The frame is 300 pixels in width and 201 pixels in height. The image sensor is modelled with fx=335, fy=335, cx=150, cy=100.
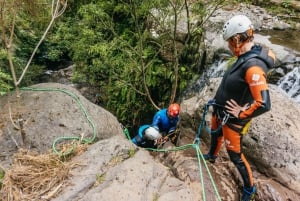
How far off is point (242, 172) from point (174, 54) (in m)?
4.04

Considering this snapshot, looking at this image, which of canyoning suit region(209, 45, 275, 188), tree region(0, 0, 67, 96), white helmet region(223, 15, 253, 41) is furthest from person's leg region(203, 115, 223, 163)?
tree region(0, 0, 67, 96)

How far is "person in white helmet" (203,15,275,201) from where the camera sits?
3289mm

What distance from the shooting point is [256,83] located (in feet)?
10.7

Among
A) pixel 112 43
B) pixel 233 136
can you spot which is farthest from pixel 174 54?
pixel 233 136

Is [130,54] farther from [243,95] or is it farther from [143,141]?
[243,95]

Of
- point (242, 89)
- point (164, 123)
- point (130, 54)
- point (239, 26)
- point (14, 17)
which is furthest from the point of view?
point (130, 54)

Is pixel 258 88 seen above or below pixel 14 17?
below

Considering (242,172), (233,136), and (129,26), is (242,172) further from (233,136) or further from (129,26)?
(129,26)

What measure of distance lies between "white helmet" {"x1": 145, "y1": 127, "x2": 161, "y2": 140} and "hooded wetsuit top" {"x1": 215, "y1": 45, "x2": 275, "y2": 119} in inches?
91.3

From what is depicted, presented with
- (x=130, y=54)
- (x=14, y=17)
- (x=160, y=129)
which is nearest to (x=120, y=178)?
(x=14, y=17)

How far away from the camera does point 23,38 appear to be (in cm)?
766

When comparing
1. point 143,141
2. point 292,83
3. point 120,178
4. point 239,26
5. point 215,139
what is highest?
point 239,26

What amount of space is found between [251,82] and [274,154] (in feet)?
4.97

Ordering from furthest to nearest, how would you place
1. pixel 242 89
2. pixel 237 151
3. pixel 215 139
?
1. pixel 215 139
2. pixel 237 151
3. pixel 242 89
